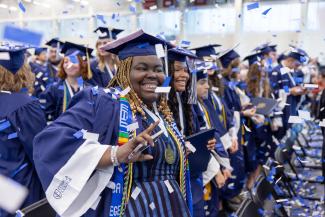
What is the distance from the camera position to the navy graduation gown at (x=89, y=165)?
1.58 m

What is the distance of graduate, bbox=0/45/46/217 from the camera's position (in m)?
2.50

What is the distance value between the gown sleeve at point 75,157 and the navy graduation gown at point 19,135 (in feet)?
3.21

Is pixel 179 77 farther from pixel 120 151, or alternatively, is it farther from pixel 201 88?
pixel 120 151

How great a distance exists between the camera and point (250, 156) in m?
5.38

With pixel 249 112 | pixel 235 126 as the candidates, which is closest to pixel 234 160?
pixel 235 126

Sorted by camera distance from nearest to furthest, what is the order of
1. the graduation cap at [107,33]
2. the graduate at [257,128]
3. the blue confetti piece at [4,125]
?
1. the blue confetti piece at [4,125]
2. the graduation cap at [107,33]
3. the graduate at [257,128]

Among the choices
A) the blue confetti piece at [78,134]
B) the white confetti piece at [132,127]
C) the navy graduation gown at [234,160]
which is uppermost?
the blue confetti piece at [78,134]

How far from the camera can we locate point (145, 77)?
186cm

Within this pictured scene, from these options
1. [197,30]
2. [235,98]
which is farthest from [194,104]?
[197,30]

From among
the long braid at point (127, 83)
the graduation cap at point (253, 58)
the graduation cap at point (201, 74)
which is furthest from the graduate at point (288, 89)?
the long braid at point (127, 83)

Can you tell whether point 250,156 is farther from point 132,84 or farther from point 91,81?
point 132,84

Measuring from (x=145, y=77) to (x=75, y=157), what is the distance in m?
0.52

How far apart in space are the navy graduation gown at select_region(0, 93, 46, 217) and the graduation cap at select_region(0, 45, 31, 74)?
0.18 meters

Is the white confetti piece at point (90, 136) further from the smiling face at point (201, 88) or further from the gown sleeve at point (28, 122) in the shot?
the smiling face at point (201, 88)
